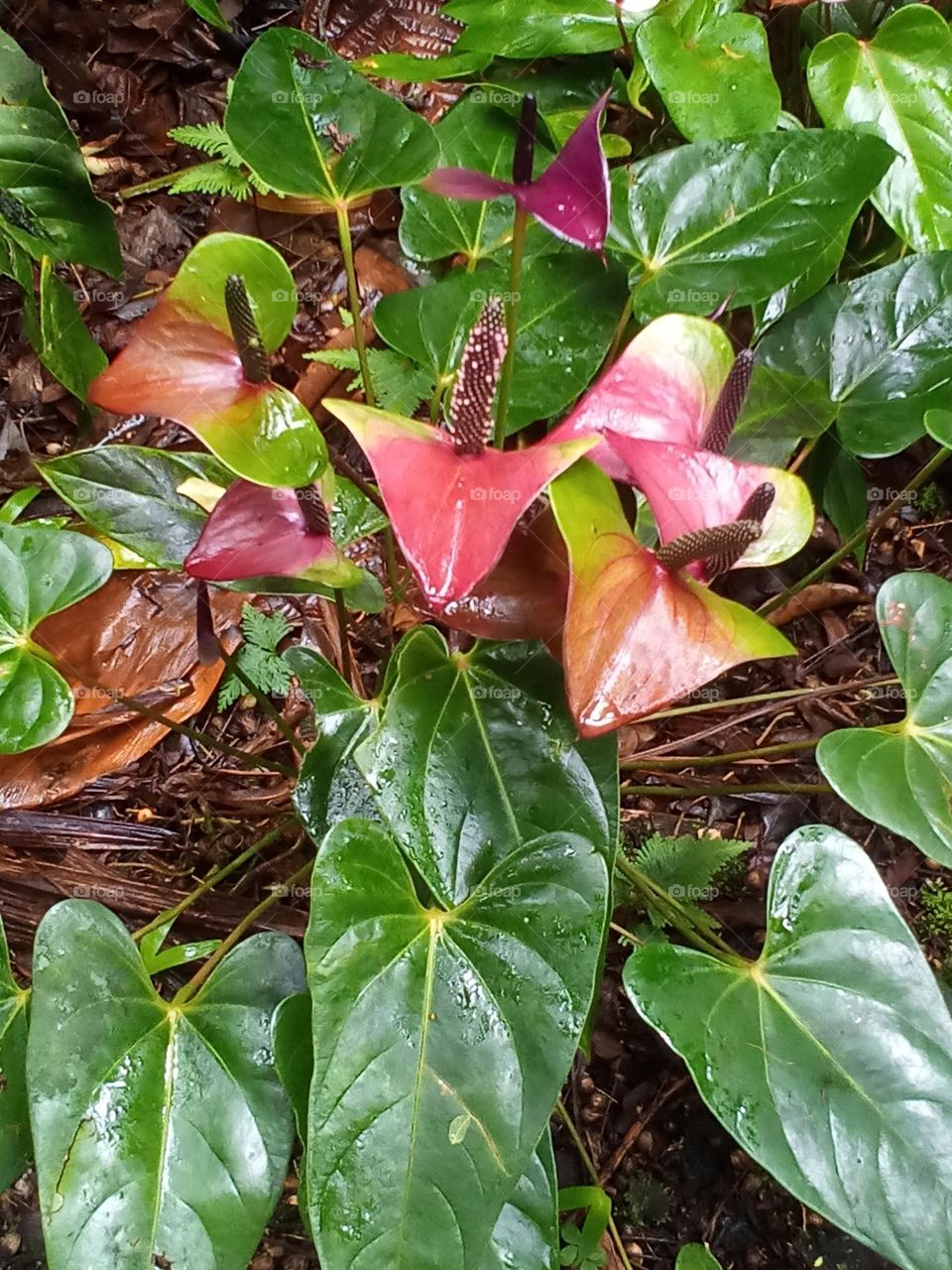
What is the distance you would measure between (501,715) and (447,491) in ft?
0.94

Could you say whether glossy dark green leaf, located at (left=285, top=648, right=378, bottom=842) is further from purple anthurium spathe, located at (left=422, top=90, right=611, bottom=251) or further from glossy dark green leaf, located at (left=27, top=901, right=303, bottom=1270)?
purple anthurium spathe, located at (left=422, top=90, right=611, bottom=251)

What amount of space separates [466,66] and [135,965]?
4.12 feet

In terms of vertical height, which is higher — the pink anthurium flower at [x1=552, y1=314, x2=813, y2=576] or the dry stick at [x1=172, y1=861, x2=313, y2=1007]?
the pink anthurium flower at [x1=552, y1=314, x2=813, y2=576]

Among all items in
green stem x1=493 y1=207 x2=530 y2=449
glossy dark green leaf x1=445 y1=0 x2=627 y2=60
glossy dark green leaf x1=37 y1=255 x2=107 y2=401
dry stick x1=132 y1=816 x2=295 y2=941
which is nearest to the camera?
green stem x1=493 y1=207 x2=530 y2=449

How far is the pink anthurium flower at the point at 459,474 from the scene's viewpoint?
0.61 meters

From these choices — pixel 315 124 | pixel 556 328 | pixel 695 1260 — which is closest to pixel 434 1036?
pixel 695 1260

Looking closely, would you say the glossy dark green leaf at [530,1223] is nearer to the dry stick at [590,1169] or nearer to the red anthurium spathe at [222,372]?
the dry stick at [590,1169]

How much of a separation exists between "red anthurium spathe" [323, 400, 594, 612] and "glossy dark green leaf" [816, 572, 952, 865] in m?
0.40

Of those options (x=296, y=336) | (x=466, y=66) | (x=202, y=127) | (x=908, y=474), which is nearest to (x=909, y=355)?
(x=908, y=474)

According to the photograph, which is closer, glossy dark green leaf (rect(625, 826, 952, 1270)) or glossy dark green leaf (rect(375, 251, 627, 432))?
glossy dark green leaf (rect(625, 826, 952, 1270))

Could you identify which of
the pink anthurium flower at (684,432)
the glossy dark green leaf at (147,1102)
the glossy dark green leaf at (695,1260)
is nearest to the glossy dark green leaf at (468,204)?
the pink anthurium flower at (684,432)

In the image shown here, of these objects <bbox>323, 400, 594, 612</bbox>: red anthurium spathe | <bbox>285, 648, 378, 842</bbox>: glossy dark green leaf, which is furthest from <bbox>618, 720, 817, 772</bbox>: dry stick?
<bbox>323, 400, 594, 612</bbox>: red anthurium spathe

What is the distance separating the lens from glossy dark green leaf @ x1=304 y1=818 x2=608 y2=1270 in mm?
694

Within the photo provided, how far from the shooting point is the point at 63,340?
1.25m
